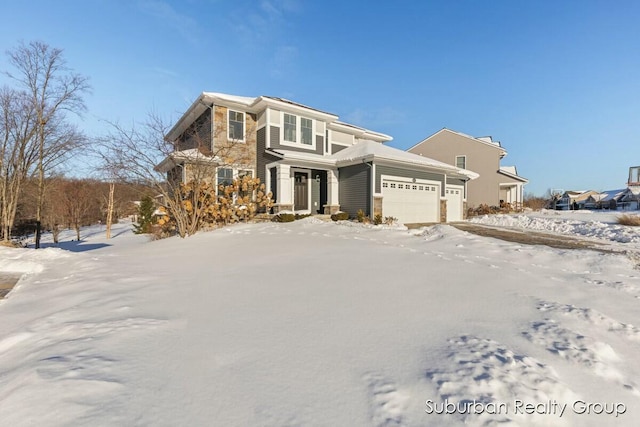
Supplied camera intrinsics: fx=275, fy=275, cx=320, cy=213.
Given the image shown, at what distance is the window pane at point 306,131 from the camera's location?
1366 cm

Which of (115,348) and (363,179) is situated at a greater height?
(363,179)

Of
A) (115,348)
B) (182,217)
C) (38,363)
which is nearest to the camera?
(38,363)

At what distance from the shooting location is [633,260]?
4.91 metres

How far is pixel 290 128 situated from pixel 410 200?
691cm

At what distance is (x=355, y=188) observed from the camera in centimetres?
1287

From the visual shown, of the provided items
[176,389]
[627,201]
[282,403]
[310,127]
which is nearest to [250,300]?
[176,389]

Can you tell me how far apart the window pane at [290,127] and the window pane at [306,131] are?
0.46 m

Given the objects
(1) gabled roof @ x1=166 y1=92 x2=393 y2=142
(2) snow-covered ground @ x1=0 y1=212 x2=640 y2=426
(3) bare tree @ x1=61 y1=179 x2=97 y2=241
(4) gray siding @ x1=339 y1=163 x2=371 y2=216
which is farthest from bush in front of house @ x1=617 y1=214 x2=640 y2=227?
(3) bare tree @ x1=61 y1=179 x2=97 y2=241

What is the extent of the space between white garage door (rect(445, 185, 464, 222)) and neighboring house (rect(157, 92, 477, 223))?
1.33m

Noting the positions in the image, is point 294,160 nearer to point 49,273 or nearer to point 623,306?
point 49,273

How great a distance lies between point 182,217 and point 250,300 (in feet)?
23.0

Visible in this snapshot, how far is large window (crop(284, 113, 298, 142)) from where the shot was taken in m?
13.1

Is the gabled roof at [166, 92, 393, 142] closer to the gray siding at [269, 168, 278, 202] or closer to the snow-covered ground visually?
the gray siding at [269, 168, 278, 202]

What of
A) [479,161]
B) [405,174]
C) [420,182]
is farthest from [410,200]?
[479,161]
